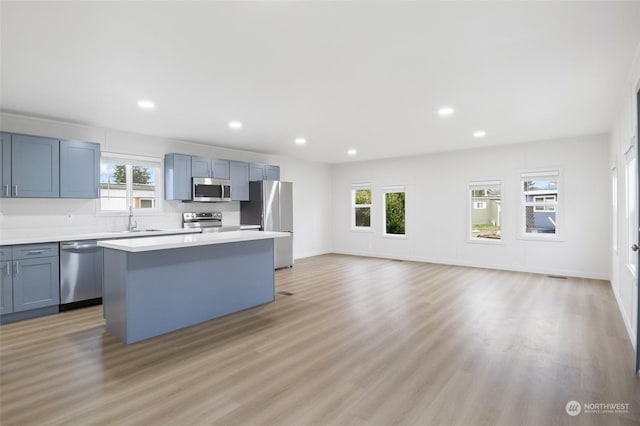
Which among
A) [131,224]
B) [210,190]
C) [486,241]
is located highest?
[210,190]

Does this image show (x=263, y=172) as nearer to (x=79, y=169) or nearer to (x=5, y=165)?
(x=79, y=169)

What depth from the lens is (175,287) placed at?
3.56 metres

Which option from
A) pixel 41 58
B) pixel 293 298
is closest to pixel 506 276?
pixel 293 298

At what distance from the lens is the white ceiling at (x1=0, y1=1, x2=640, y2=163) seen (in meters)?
2.25

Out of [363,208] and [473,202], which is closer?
[473,202]

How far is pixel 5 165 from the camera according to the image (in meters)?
4.14

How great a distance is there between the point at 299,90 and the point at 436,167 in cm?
503

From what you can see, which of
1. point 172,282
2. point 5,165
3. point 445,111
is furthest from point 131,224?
point 445,111

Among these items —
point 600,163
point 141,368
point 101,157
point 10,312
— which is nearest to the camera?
point 141,368

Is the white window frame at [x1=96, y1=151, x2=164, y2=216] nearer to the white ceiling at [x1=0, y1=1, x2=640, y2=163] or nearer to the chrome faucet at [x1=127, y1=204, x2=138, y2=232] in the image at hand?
the chrome faucet at [x1=127, y1=204, x2=138, y2=232]

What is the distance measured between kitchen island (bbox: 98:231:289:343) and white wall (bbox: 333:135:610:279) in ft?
15.8

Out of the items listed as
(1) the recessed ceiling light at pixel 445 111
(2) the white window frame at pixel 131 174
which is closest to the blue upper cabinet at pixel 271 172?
(2) the white window frame at pixel 131 174

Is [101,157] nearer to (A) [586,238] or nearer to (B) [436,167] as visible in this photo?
(B) [436,167]

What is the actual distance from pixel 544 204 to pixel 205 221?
645 cm
